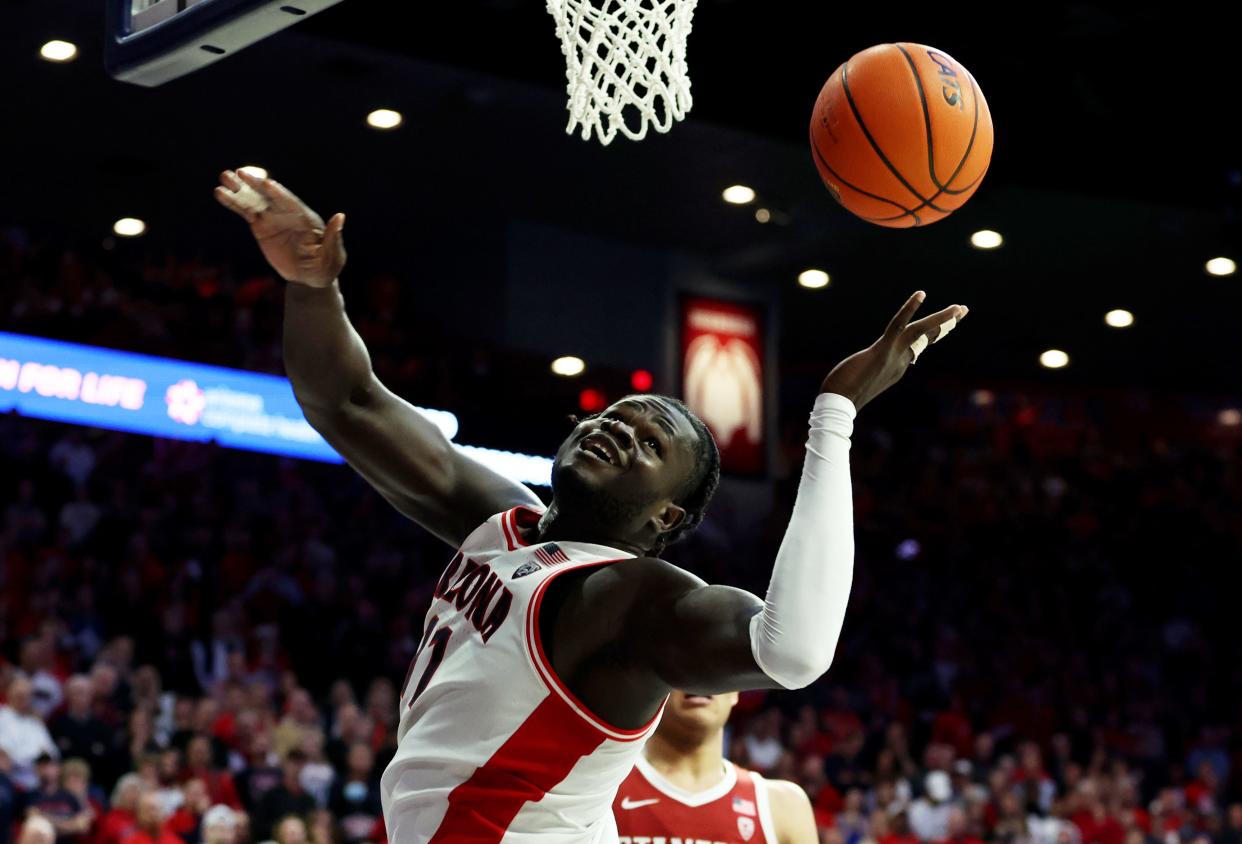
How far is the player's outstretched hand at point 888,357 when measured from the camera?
2.66m

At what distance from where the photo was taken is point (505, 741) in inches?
110

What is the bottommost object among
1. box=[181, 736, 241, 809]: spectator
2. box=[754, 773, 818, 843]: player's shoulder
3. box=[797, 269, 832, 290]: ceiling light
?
box=[797, 269, 832, 290]: ceiling light

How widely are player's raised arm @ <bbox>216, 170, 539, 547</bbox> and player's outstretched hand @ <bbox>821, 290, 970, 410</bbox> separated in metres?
0.94

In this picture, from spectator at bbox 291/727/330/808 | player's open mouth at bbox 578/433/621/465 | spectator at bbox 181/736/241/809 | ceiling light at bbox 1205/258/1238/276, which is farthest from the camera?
ceiling light at bbox 1205/258/1238/276

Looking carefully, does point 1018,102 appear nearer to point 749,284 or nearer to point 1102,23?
point 1102,23

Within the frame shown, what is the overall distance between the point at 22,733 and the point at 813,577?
670cm

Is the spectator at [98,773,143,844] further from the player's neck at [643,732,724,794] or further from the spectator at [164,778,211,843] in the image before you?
the player's neck at [643,732,724,794]

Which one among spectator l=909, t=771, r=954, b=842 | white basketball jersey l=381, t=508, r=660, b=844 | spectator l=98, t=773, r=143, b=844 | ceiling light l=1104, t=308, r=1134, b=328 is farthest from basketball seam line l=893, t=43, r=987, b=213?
ceiling light l=1104, t=308, r=1134, b=328

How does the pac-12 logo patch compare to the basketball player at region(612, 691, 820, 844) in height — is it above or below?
above

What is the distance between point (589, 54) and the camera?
396 centimetres

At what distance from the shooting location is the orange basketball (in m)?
3.81

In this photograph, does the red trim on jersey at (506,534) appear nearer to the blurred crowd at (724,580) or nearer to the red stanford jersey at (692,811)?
the red stanford jersey at (692,811)

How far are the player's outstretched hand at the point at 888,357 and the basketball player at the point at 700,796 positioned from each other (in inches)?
79.4

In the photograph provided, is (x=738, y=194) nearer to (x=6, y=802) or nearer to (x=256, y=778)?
(x=256, y=778)
